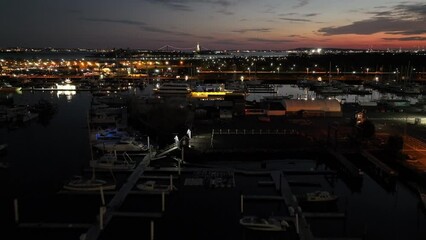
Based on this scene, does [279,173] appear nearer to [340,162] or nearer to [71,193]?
[340,162]

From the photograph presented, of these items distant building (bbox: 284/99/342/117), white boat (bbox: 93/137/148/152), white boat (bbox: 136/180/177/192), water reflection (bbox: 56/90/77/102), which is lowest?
white boat (bbox: 136/180/177/192)

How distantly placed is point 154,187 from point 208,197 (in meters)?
2.11

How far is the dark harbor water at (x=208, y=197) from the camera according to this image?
13.0 meters

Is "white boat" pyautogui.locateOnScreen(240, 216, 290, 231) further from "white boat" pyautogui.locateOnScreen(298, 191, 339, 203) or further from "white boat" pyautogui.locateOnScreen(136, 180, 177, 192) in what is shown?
"white boat" pyautogui.locateOnScreen(136, 180, 177, 192)

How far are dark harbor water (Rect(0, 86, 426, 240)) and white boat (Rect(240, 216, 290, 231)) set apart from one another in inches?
14.0

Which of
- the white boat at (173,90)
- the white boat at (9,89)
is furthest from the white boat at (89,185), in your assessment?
the white boat at (9,89)

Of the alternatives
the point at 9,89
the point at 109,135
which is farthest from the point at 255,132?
the point at 9,89

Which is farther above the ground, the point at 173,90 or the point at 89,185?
the point at 173,90

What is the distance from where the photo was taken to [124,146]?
20828mm

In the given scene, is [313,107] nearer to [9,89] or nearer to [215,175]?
[215,175]

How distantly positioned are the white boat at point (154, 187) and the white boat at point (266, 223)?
3846 mm

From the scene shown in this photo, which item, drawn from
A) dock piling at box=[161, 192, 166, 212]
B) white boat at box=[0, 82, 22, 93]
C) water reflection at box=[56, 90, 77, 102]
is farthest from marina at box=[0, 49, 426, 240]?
white boat at box=[0, 82, 22, 93]

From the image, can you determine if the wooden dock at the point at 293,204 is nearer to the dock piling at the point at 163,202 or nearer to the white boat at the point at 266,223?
the white boat at the point at 266,223

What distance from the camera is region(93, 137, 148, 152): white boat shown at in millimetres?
20797
